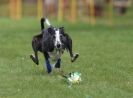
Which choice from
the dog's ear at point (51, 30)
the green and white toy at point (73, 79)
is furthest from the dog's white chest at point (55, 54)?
the green and white toy at point (73, 79)

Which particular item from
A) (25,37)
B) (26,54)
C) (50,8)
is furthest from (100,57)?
(50,8)

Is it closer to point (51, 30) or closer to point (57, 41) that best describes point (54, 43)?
point (57, 41)

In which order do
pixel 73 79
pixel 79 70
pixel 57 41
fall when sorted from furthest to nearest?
pixel 79 70, pixel 57 41, pixel 73 79

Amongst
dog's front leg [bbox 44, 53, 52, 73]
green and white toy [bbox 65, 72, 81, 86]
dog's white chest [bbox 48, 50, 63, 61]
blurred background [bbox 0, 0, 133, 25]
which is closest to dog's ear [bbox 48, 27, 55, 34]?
dog's white chest [bbox 48, 50, 63, 61]

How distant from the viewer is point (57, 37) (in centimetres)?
1026

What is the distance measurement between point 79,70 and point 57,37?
5.52ft

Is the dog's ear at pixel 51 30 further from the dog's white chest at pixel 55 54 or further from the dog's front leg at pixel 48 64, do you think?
the dog's front leg at pixel 48 64

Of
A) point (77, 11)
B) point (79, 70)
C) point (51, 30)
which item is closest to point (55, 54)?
point (51, 30)

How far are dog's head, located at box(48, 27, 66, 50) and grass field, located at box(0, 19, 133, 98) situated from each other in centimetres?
67

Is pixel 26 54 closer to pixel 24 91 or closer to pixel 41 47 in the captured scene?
pixel 41 47

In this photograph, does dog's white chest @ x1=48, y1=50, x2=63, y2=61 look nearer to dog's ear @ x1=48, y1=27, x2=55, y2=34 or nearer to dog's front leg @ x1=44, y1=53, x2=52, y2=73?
dog's front leg @ x1=44, y1=53, x2=52, y2=73

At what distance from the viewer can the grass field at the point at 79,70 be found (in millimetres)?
9453

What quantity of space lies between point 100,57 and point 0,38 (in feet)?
17.9

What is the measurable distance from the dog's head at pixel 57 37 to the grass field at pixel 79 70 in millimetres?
668
